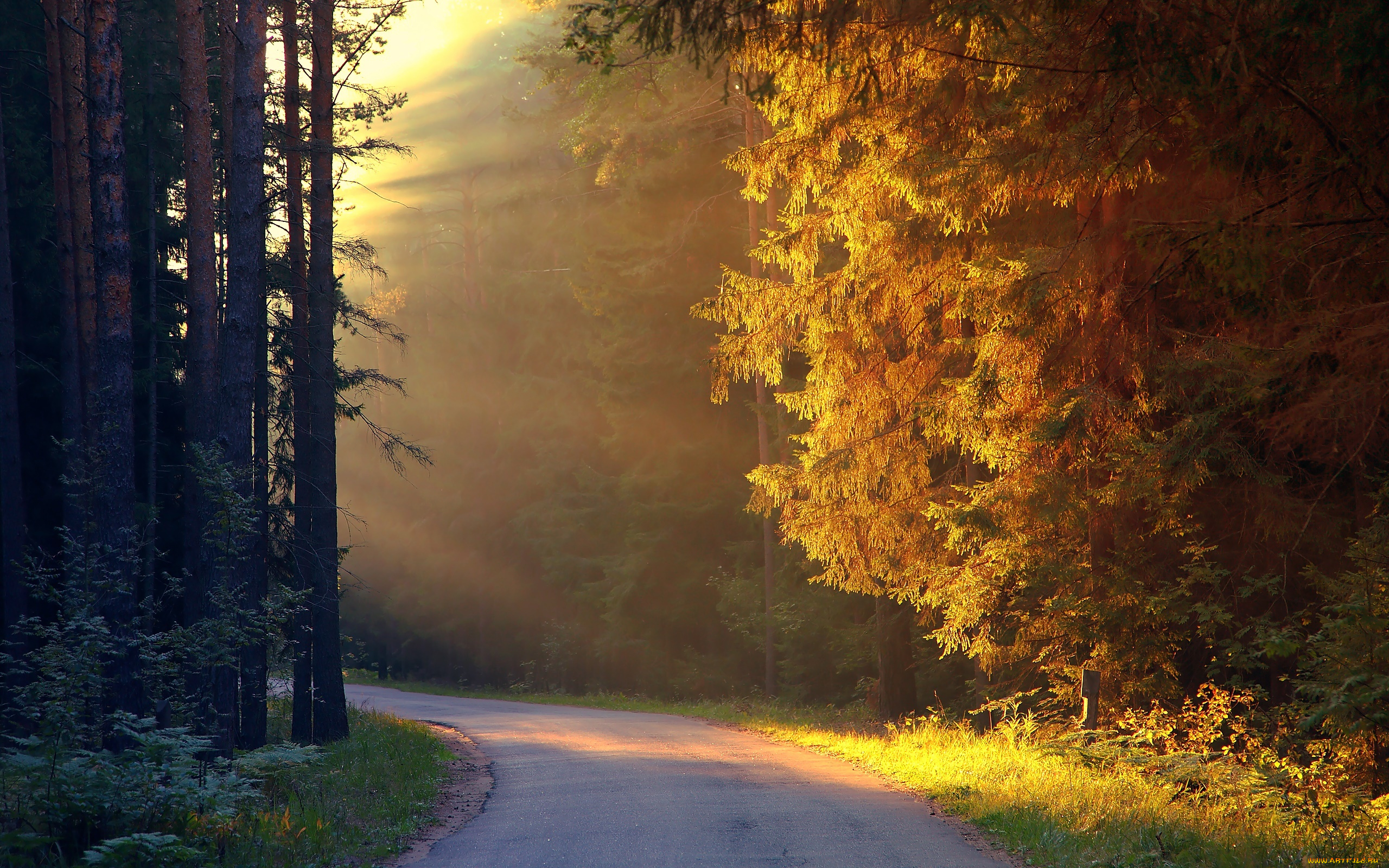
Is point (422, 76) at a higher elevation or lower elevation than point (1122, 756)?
higher

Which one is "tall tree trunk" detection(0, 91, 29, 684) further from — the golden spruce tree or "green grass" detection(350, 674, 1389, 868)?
"green grass" detection(350, 674, 1389, 868)

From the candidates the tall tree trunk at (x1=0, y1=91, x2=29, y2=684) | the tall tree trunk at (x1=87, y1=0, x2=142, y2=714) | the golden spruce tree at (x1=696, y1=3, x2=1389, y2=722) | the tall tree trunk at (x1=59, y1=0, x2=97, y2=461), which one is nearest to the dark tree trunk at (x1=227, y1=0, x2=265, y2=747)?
the tall tree trunk at (x1=87, y1=0, x2=142, y2=714)

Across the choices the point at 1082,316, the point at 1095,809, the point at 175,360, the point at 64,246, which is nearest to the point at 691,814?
the point at 1095,809

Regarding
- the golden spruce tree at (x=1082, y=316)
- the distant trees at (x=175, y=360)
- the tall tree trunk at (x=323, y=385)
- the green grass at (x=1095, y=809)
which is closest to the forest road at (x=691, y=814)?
the green grass at (x=1095, y=809)

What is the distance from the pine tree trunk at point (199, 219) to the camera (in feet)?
39.3

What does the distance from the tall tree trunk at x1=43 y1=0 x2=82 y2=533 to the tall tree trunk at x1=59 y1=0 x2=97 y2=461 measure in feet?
0.27

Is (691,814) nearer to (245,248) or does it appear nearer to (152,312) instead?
(245,248)

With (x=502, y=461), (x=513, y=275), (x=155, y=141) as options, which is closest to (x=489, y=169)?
(x=513, y=275)

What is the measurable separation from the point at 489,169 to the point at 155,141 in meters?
27.5

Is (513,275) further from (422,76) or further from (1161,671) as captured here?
(1161,671)

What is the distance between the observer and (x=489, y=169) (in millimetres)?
45156

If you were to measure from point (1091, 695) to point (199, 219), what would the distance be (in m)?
12.2

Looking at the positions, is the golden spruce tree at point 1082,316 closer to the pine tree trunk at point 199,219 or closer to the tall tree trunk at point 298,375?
the pine tree trunk at point 199,219

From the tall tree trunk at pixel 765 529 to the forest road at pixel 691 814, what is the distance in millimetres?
8964
